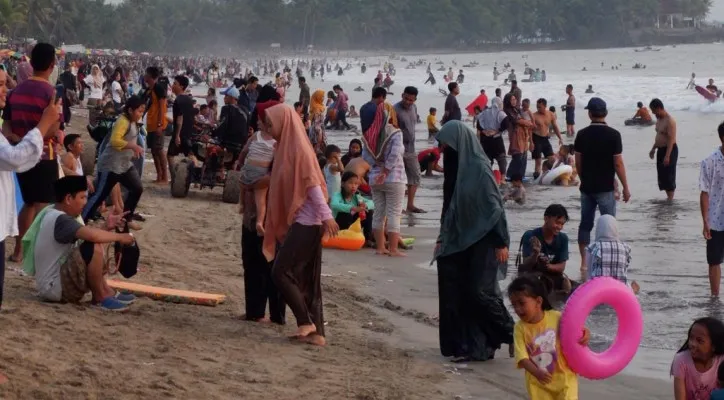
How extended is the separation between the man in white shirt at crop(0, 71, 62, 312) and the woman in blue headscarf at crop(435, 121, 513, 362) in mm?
2830

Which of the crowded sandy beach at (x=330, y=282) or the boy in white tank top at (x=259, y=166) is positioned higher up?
the boy in white tank top at (x=259, y=166)

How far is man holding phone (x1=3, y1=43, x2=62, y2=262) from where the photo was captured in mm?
7852

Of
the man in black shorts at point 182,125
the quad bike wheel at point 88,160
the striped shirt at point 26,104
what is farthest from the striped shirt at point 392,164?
the quad bike wheel at point 88,160

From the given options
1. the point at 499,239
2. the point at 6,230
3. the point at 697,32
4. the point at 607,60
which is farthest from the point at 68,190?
the point at 697,32

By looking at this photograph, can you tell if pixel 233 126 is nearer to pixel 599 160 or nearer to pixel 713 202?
pixel 599 160

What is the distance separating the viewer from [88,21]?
142m

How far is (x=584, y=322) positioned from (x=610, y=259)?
2.72 meters

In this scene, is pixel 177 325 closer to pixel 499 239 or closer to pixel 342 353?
pixel 342 353

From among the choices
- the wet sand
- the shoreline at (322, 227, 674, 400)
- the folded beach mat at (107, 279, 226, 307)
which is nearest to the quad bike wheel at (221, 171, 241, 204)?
the shoreline at (322, 227, 674, 400)

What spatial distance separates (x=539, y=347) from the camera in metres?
5.61

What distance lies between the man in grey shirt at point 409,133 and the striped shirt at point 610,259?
5.49 meters

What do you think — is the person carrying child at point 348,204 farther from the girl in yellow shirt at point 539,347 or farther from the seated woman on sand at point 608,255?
the girl in yellow shirt at point 539,347

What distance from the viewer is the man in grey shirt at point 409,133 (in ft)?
45.2

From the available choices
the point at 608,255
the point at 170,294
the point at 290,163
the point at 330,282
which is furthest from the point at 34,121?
the point at 608,255
